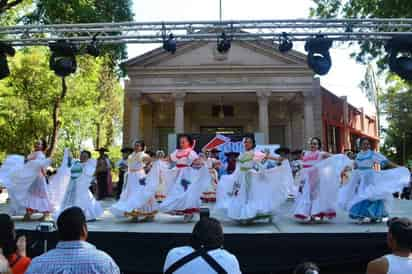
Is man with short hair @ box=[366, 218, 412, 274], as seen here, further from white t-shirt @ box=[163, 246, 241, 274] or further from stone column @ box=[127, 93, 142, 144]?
stone column @ box=[127, 93, 142, 144]

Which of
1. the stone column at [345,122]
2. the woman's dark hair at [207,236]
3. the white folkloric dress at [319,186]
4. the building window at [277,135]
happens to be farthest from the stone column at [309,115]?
the woman's dark hair at [207,236]

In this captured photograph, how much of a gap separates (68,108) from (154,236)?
54.7 ft

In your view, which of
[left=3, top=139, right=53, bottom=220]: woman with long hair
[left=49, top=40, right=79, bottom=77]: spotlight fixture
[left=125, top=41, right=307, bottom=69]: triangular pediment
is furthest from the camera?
[left=125, top=41, right=307, bottom=69]: triangular pediment

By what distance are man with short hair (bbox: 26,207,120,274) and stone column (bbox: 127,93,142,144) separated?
1957cm

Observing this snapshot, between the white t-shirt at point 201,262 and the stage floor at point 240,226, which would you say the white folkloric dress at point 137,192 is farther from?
the white t-shirt at point 201,262

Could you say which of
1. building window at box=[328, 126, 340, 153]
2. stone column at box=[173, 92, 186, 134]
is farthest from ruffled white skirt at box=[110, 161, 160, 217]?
building window at box=[328, 126, 340, 153]

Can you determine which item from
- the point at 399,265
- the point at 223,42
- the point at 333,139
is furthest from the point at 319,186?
the point at 333,139

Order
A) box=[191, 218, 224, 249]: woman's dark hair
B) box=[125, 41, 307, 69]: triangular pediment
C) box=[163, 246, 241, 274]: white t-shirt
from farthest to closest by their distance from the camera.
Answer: box=[125, 41, 307, 69]: triangular pediment → box=[191, 218, 224, 249]: woman's dark hair → box=[163, 246, 241, 274]: white t-shirt

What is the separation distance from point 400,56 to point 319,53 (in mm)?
1806

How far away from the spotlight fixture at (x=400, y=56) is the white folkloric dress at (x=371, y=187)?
2.65 meters

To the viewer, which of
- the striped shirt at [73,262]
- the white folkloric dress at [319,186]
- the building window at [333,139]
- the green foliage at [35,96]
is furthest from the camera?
the building window at [333,139]

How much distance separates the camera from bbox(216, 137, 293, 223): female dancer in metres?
6.80

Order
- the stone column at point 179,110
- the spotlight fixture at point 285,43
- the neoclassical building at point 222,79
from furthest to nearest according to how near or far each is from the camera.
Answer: the neoclassical building at point 222,79
the stone column at point 179,110
the spotlight fixture at point 285,43

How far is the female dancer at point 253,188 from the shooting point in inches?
268
